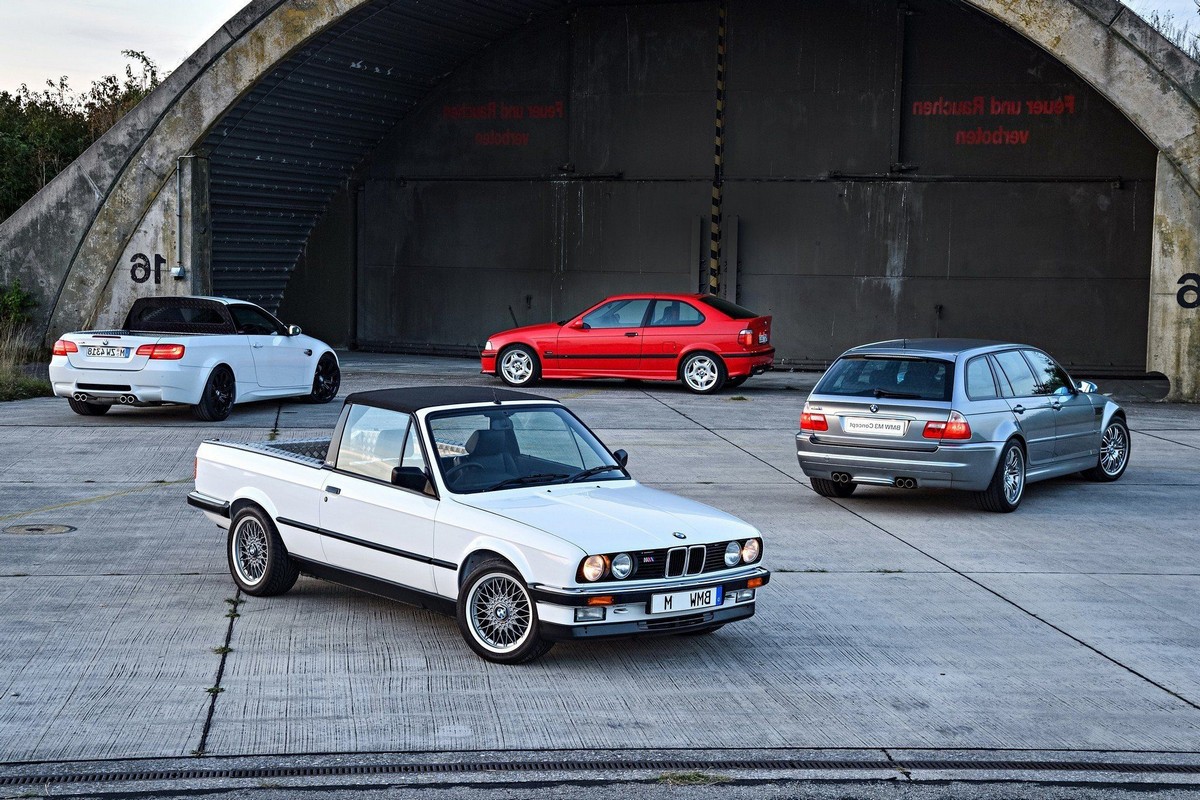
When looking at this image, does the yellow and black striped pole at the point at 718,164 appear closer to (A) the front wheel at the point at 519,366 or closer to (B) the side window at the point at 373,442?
(A) the front wheel at the point at 519,366

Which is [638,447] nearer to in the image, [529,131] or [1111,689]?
[1111,689]

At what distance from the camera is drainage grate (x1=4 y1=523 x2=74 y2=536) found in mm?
10312

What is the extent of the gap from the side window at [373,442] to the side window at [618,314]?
13.3 metres

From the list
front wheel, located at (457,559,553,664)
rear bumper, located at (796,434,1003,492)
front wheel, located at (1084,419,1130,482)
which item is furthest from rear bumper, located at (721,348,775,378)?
front wheel, located at (457,559,553,664)

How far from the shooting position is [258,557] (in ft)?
28.2

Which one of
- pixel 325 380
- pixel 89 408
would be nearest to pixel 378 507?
pixel 89 408

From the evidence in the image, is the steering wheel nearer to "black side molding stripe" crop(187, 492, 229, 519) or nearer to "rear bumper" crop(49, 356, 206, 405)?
"black side molding stripe" crop(187, 492, 229, 519)

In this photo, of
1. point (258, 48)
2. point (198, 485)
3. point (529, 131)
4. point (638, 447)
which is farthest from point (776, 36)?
point (198, 485)

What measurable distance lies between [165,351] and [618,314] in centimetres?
764

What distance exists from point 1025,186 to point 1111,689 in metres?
19.4

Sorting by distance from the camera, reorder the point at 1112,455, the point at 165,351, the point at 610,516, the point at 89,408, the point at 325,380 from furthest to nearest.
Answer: the point at 325,380 → the point at 89,408 → the point at 165,351 → the point at 1112,455 → the point at 610,516

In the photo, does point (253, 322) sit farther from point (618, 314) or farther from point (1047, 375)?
point (1047, 375)

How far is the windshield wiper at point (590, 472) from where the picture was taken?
8070 millimetres

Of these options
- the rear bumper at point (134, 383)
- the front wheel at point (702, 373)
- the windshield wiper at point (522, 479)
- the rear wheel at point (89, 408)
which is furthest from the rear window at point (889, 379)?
the rear wheel at point (89, 408)
